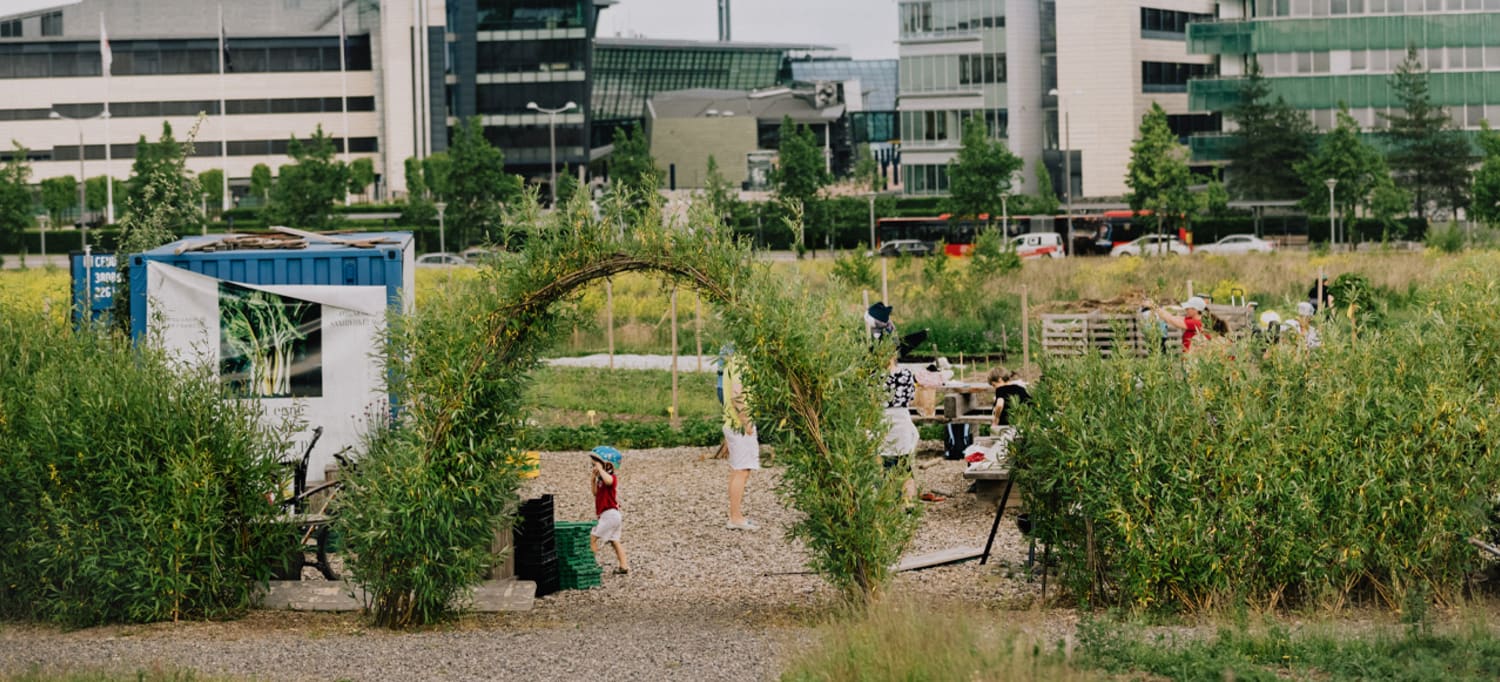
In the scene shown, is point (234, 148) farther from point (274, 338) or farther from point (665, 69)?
point (274, 338)

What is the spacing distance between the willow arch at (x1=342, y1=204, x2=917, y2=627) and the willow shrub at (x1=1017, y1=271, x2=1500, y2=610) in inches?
52.5

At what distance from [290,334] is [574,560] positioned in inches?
182

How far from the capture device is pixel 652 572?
15.3 metres

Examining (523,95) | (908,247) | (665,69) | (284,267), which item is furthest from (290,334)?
(665,69)

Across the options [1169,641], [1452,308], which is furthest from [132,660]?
[1452,308]

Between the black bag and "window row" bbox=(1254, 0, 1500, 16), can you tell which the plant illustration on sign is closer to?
the black bag

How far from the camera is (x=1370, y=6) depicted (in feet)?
292

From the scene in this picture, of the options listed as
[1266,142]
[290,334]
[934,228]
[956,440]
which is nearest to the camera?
[290,334]

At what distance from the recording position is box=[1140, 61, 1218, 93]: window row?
99062 mm

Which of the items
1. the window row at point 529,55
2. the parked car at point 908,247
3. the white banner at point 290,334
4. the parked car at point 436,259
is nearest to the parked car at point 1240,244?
the parked car at point 908,247

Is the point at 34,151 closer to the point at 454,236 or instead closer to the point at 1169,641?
the point at 454,236

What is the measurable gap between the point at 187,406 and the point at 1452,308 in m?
8.85

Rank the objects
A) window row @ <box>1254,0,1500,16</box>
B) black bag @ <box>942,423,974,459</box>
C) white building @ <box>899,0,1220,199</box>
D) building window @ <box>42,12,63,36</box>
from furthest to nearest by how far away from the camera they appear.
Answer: building window @ <box>42,12,63,36</box> < white building @ <box>899,0,1220,199</box> < window row @ <box>1254,0,1500,16</box> < black bag @ <box>942,423,974,459</box>

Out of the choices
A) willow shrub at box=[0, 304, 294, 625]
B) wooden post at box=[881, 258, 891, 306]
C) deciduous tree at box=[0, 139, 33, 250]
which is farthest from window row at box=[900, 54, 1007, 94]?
willow shrub at box=[0, 304, 294, 625]
